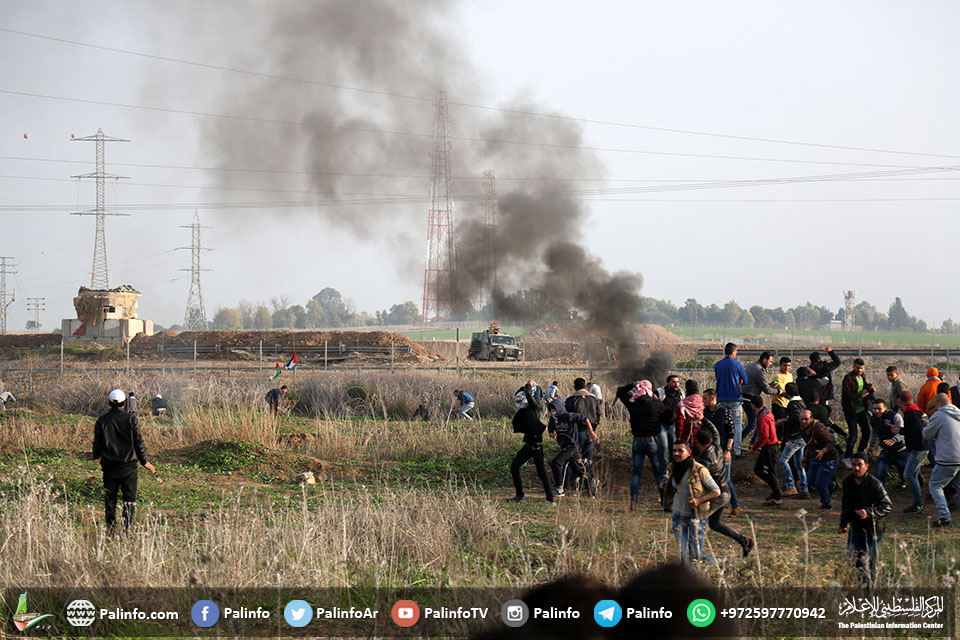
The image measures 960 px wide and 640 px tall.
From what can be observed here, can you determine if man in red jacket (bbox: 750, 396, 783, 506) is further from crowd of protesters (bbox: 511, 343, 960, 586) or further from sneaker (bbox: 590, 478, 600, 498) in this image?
sneaker (bbox: 590, 478, 600, 498)

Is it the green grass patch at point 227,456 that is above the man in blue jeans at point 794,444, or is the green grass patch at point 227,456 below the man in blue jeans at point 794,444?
below

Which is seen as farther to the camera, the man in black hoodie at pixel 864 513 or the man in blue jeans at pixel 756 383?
the man in blue jeans at pixel 756 383

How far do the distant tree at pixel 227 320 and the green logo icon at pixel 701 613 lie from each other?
5632 inches

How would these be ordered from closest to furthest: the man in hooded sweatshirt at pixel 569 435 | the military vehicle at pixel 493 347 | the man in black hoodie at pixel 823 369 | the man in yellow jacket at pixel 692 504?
the man in yellow jacket at pixel 692 504 < the man in hooded sweatshirt at pixel 569 435 < the man in black hoodie at pixel 823 369 < the military vehicle at pixel 493 347

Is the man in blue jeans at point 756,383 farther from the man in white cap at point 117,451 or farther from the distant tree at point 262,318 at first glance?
the distant tree at point 262,318

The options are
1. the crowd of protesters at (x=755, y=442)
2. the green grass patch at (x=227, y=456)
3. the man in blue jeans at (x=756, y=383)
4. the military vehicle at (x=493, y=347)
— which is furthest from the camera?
the military vehicle at (x=493, y=347)

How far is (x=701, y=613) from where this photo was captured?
4.25 ft

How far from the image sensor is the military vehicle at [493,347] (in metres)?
44.6

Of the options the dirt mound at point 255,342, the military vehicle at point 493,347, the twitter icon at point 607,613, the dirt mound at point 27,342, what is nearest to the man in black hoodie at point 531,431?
the twitter icon at point 607,613

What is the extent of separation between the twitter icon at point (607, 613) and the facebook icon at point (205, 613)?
15.8 feet

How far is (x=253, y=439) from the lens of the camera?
50.0 feet

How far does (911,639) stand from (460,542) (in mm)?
3942

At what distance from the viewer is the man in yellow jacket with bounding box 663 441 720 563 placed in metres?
7.15

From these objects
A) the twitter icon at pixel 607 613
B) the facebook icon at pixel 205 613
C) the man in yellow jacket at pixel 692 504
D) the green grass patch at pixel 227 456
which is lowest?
the green grass patch at pixel 227 456
